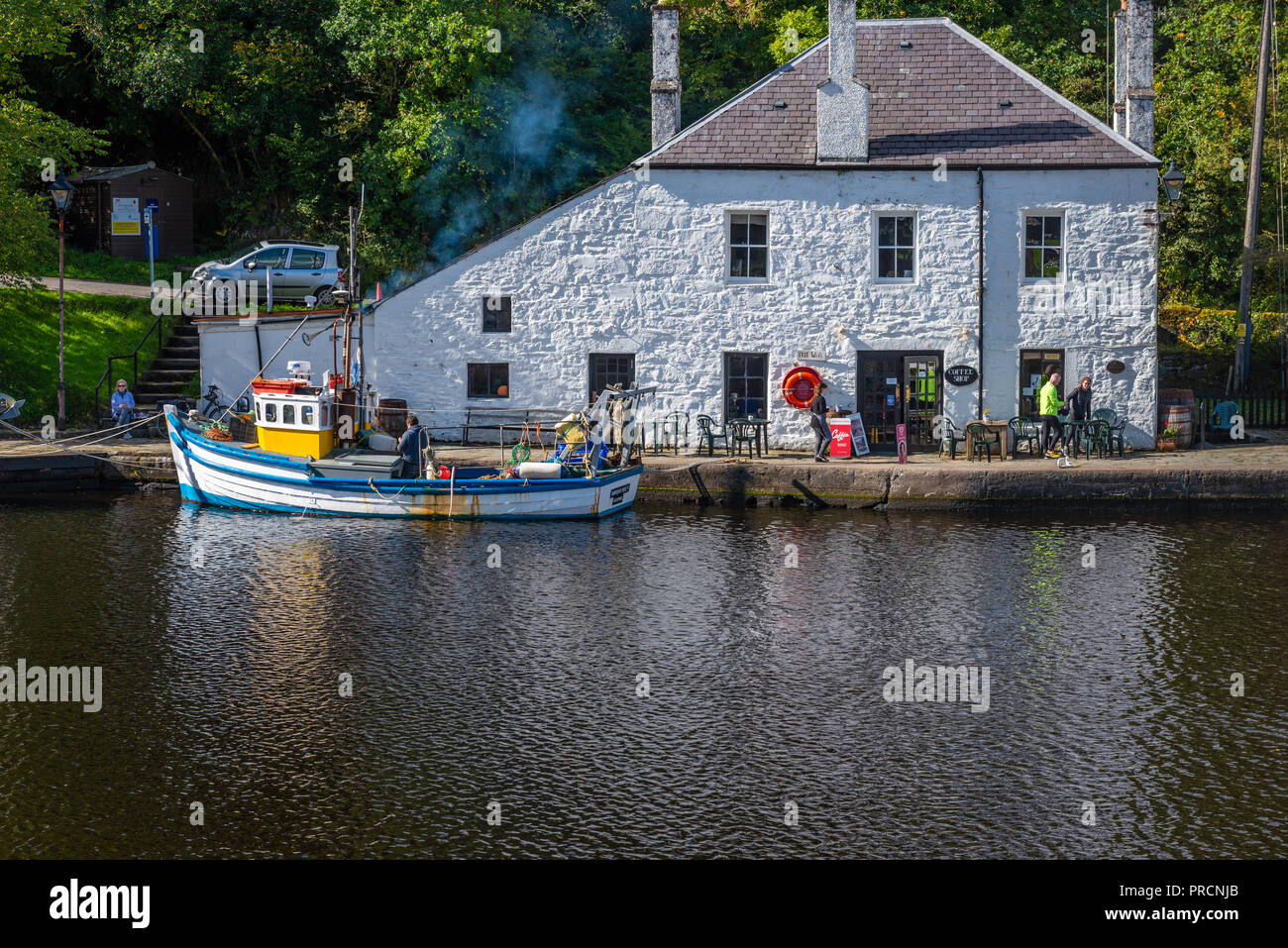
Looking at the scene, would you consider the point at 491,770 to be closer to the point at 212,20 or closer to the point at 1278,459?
the point at 1278,459

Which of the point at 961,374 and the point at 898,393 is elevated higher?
the point at 961,374

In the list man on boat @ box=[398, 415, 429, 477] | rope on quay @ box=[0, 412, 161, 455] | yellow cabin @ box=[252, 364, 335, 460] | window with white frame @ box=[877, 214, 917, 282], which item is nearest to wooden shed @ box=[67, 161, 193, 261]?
rope on quay @ box=[0, 412, 161, 455]

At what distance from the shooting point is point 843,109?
92.9ft

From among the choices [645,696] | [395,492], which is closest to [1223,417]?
[395,492]

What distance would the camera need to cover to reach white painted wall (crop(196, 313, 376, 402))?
3088 centimetres

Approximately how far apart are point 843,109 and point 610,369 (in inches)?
282

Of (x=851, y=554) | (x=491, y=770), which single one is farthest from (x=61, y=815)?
(x=851, y=554)

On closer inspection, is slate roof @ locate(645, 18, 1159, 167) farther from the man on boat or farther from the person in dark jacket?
the man on boat

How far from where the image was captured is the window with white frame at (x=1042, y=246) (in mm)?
28766

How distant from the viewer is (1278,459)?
2617cm

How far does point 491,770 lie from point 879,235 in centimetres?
1986

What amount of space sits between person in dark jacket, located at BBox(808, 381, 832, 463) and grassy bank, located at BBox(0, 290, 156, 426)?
1634 centimetres

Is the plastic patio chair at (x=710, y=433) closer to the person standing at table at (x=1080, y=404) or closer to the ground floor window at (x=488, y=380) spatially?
the ground floor window at (x=488, y=380)

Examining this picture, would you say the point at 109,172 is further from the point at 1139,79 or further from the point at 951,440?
the point at 1139,79
